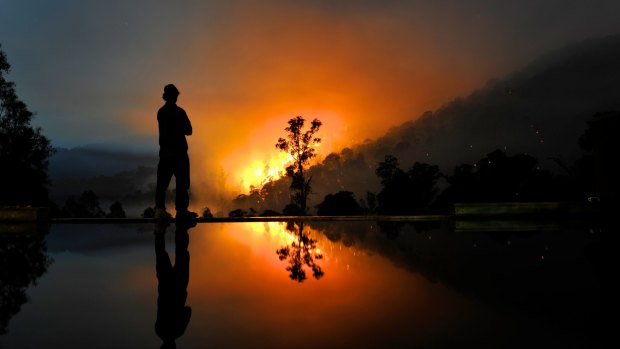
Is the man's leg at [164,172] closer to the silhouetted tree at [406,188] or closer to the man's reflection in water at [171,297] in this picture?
the man's reflection in water at [171,297]

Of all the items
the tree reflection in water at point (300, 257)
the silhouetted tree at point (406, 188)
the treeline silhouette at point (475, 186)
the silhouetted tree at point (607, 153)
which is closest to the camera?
the tree reflection in water at point (300, 257)

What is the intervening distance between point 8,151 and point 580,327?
3795cm

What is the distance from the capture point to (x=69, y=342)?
165cm

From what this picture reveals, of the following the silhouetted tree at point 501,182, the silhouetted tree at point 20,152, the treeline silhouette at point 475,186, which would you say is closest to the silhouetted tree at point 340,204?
the treeline silhouette at point 475,186

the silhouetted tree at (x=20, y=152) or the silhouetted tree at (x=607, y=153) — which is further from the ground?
the silhouetted tree at (x=20, y=152)

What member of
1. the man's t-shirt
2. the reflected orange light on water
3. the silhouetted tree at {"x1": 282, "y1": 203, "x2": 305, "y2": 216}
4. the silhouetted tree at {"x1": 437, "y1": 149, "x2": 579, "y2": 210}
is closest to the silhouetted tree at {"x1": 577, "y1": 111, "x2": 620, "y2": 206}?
the reflected orange light on water

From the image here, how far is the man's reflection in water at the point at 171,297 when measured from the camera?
1750 mm

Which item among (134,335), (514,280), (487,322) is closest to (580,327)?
(487,322)

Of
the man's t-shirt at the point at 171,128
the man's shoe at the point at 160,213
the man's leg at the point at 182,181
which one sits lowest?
the man's shoe at the point at 160,213

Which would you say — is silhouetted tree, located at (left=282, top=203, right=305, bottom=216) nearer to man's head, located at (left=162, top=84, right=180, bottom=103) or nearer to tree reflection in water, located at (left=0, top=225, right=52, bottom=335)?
man's head, located at (left=162, top=84, right=180, bottom=103)

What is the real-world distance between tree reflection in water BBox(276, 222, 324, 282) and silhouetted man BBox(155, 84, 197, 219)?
3.16m

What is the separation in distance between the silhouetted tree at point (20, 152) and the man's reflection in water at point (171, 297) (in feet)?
99.5

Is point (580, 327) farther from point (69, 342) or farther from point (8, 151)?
point (8, 151)

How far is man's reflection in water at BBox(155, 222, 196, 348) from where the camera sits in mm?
1750
